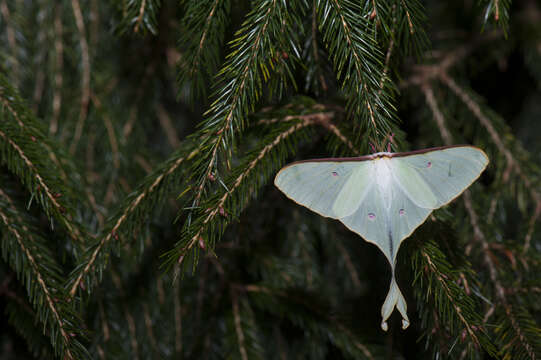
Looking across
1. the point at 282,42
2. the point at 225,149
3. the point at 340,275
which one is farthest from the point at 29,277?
the point at 340,275

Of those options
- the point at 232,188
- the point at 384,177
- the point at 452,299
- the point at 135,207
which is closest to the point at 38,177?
the point at 135,207

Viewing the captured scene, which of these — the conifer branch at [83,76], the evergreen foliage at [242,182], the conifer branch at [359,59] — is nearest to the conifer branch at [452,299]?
the evergreen foliage at [242,182]

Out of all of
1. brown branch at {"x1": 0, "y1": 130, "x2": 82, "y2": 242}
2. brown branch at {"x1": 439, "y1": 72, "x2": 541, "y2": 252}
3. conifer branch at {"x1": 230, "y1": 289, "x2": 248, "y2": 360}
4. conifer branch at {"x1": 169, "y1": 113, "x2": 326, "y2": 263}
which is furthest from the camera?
brown branch at {"x1": 439, "y1": 72, "x2": 541, "y2": 252}

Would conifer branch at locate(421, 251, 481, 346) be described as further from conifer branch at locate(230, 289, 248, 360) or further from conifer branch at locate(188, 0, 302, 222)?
conifer branch at locate(230, 289, 248, 360)

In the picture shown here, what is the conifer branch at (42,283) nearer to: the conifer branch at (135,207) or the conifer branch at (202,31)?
the conifer branch at (135,207)

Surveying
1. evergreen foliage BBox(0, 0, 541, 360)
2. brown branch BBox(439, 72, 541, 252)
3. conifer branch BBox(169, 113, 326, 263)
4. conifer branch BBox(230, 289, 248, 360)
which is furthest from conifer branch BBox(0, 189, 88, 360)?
brown branch BBox(439, 72, 541, 252)

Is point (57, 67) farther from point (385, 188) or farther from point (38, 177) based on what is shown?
point (385, 188)

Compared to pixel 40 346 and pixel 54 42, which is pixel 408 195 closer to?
pixel 40 346
